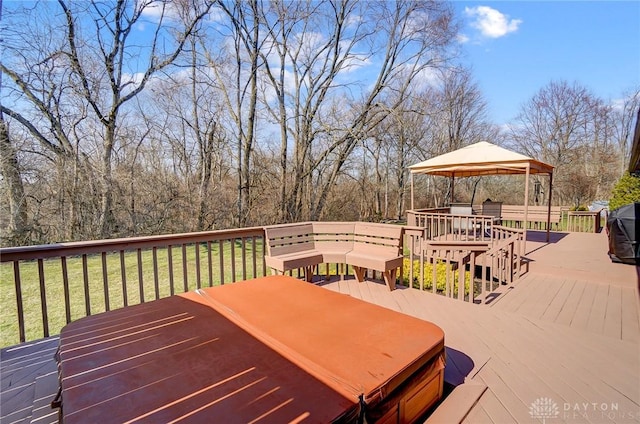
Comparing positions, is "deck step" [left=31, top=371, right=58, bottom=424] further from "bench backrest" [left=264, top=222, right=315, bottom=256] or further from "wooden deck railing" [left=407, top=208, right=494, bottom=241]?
"wooden deck railing" [left=407, top=208, right=494, bottom=241]

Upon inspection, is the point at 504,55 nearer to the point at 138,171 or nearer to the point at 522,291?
the point at 522,291

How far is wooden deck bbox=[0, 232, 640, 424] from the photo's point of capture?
6.20 ft

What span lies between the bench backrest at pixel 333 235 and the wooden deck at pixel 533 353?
0.56m

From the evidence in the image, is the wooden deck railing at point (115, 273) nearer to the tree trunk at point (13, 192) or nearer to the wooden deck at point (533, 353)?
the wooden deck at point (533, 353)

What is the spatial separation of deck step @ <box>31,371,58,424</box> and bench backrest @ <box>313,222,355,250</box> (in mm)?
3218

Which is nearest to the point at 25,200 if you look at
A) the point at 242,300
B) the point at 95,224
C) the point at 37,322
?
the point at 95,224

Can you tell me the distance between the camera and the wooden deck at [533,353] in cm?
189

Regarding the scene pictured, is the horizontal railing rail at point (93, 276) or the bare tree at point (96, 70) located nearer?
the horizontal railing rail at point (93, 276)

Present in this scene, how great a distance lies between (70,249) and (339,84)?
9.94m

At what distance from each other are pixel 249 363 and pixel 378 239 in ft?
10.2

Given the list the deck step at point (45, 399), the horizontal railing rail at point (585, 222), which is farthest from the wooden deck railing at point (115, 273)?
the horizontal railing rail at point (585, 222)

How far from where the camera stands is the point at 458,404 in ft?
6.13

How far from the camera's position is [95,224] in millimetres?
7324
